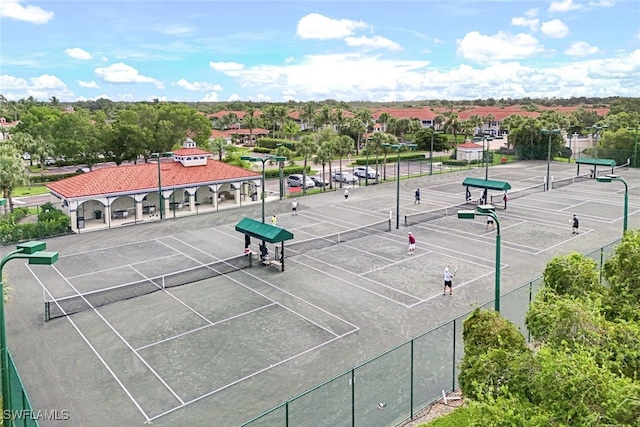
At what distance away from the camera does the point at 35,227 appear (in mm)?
36125

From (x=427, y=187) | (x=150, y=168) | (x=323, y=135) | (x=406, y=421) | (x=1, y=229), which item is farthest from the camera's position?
(x=323, y=135)

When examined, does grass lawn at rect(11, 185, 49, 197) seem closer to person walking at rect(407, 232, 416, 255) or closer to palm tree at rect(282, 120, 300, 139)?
person walking at rect(407, 232, 416, 255)

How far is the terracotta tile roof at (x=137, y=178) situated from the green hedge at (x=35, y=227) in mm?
1792

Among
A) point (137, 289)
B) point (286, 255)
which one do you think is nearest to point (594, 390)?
point (137, 289)

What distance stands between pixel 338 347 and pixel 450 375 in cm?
420

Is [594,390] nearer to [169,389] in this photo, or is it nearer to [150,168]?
[169,389]

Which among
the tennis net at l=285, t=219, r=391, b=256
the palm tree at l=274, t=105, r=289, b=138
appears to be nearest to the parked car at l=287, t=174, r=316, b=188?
the tennis net at l=285, t=219, r=391, b=256

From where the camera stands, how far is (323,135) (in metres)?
62.2

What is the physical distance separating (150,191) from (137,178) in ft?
6.49

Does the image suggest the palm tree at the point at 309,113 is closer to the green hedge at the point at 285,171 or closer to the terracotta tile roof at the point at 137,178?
the green hedge at the point at 285,171

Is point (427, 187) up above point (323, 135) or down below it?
below

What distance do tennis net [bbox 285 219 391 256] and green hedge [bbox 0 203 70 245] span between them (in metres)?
16.9

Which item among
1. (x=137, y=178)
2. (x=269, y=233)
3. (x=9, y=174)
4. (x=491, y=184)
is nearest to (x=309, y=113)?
(x=137, y=178)

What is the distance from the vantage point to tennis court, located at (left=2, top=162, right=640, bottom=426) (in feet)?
53.1
